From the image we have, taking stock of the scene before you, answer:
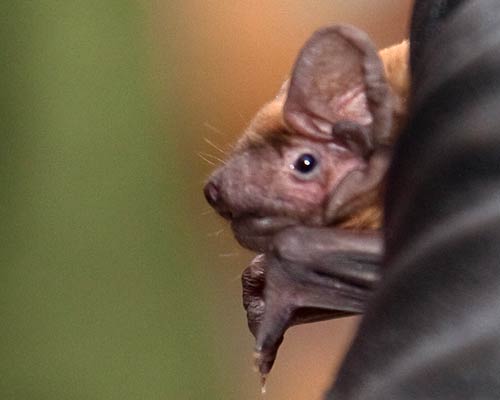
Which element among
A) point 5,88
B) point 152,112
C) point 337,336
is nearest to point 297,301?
point 5,88

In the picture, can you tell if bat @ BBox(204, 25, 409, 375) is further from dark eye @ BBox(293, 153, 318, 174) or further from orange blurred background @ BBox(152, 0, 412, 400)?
orange blurred background @ BBox(152, 0, 412, 400)


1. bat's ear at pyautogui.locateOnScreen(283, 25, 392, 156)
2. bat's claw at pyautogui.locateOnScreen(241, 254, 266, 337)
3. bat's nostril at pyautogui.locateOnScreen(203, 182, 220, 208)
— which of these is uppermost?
bat's ear at pyautogui.locateOnScreen(283, 25, 392, 156)

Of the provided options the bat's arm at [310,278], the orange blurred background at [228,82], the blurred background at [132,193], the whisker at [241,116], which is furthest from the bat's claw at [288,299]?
the orange blurred background at [228,82]

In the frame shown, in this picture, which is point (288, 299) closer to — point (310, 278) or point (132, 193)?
point (310, 278)

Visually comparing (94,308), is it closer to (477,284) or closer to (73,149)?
(73,149)

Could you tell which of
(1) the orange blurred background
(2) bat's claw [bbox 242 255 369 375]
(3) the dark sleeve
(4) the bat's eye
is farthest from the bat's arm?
(1) the orange blurred background
